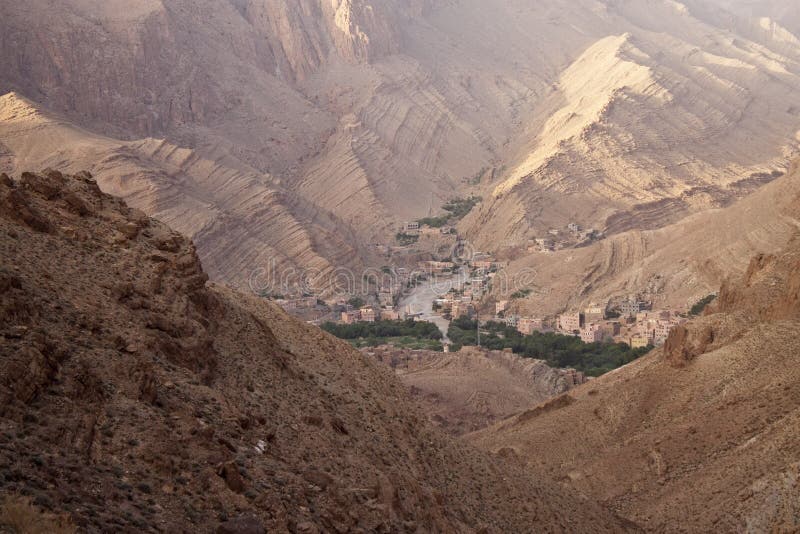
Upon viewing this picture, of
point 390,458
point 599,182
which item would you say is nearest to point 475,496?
point 390,458

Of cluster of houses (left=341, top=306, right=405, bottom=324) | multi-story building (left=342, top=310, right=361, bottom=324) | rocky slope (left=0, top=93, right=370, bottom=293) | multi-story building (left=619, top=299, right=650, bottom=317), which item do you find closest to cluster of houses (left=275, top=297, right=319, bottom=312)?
cluster of houses (left=341, top=306, right=405, bottom=324)

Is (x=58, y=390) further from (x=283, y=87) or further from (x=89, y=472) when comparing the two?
(x=283, y=87)

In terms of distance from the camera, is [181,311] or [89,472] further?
[181,311]

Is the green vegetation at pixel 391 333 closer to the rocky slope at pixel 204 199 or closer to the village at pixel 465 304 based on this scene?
the village at pixel 465 304

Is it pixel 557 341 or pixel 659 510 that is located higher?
pixel 659 510

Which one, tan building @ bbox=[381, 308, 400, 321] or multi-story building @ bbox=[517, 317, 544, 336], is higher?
multi-story building @ bbox=[517, 317, 544, 336]

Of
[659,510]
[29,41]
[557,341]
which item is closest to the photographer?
[659,510]

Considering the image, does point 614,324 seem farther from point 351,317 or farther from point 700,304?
point 351,317

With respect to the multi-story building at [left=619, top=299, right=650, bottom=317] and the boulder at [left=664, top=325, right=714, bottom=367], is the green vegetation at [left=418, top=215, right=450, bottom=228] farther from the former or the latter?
the boulder at [left=664, top=325, right=714, bottom=367]
